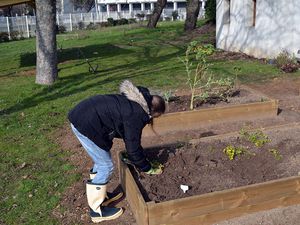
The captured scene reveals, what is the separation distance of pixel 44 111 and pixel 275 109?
15.4ft

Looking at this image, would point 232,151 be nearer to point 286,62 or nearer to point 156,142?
point 156,142

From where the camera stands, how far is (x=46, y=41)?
10727 mm

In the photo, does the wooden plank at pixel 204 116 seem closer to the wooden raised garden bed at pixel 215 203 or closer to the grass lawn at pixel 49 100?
the grass lawn at pixel 49 100

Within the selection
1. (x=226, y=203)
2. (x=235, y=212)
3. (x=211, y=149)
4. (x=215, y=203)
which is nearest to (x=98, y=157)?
(x=215, y=203)

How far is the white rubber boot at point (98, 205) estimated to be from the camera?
13.8 feet

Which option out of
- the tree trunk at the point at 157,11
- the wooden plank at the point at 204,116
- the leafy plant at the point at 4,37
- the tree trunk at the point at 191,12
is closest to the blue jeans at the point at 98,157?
the wooden plank at the point at 204,116

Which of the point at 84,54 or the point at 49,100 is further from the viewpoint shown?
the point at 84,54

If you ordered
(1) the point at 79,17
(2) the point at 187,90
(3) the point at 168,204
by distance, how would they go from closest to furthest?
1. (3) the point at 168,204
2. (2) the point at 187,90
3. (1) the point at 79,17

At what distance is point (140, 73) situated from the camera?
12203 mm

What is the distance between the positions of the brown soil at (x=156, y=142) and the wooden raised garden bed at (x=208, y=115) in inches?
4.3

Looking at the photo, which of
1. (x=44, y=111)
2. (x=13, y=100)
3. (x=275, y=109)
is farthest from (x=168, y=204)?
(x=13, y=100)

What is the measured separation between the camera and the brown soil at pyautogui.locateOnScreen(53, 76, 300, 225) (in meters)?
4.39

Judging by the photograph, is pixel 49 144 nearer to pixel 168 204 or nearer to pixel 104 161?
pixel 104 161

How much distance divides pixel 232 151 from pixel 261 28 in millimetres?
9583
